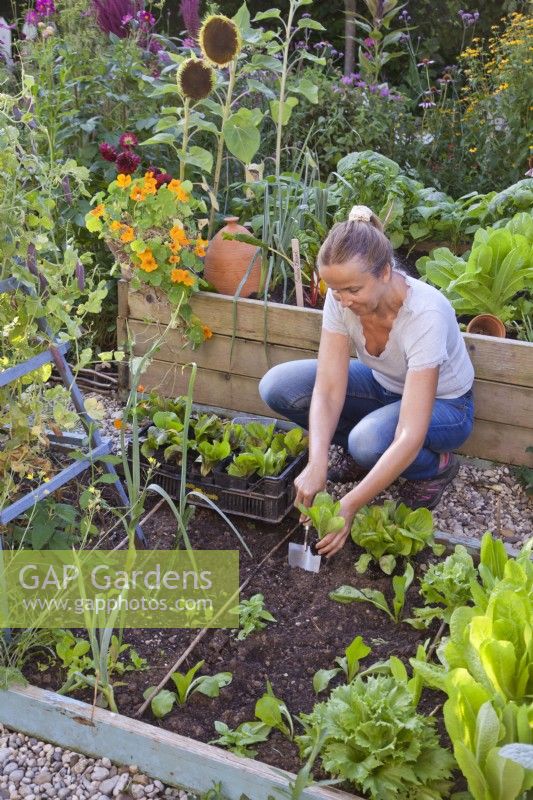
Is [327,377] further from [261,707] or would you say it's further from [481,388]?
[261,707]

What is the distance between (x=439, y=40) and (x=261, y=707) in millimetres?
7089

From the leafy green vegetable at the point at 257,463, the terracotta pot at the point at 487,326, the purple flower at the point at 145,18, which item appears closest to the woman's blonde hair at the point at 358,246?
the leafy green vegetable at the point at 257,463

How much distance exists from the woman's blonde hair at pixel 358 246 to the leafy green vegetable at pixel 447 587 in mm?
849

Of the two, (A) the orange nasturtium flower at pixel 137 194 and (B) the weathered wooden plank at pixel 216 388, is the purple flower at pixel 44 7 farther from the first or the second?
(B) the weathered wooden plank at pixel 216 388

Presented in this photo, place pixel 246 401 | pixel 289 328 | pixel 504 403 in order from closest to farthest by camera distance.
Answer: pixel 504 403
pixel 289 328
pixel 246 401

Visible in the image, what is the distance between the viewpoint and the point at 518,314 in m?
3.31

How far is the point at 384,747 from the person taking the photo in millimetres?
1788

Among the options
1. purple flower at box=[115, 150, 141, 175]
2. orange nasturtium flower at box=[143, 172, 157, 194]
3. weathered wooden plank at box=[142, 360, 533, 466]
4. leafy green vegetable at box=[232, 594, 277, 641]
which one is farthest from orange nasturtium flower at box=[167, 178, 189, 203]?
leafy green vegetable at box=[232, 594, 277, 641]

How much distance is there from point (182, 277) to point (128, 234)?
0.25m

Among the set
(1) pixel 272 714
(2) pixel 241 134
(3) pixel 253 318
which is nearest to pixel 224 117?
(2) pixel 241 134

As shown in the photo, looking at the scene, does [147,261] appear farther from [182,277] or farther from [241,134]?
[241,134]

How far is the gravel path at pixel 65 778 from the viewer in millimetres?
1979

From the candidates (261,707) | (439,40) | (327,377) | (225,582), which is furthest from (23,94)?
(439,40)

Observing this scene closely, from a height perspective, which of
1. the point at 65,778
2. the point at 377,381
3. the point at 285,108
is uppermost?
the point at 285,108
